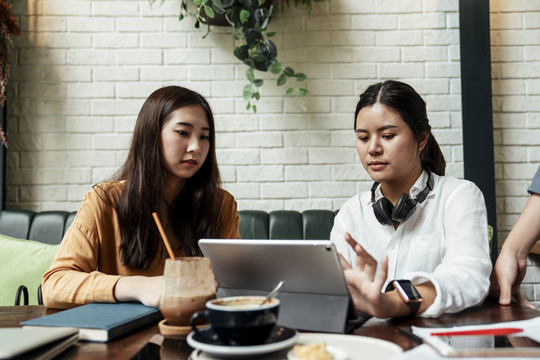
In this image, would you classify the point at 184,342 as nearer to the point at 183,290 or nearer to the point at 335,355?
the point at 183,290

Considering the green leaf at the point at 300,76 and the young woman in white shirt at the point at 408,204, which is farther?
the green leaf at the point at 300,76

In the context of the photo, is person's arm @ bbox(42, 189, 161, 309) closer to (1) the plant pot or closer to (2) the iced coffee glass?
(2) the iced coffee glass

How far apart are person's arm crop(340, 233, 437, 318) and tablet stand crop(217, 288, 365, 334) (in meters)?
0.04

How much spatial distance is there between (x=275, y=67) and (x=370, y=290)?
1510 mm

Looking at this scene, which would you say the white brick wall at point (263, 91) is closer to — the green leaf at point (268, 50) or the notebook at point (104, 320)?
the green leaf at point (268, 50)

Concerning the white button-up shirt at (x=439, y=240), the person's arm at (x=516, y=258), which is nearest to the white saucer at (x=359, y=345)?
the white button-up shirt at (x=439, y=240)

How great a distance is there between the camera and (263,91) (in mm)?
2330

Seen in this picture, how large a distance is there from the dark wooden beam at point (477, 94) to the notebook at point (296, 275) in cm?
159

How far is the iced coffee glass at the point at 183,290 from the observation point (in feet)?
2.58

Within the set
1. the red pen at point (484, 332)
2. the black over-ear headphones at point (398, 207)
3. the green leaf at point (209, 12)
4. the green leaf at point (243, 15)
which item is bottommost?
the red pen at point (484, 332)

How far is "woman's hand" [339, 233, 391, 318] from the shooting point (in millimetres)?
827

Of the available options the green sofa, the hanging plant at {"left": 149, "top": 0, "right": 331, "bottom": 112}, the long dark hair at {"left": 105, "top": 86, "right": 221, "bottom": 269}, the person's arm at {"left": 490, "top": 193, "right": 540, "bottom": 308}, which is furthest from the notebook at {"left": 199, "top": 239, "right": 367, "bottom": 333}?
the hanging plant at {"left": 149, "top": 0, "right": 331, "bottom": 112}

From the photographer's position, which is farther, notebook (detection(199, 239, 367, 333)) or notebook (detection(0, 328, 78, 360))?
notebook (detection(199, 239, 367, 333))

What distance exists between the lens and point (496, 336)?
2.39ft
